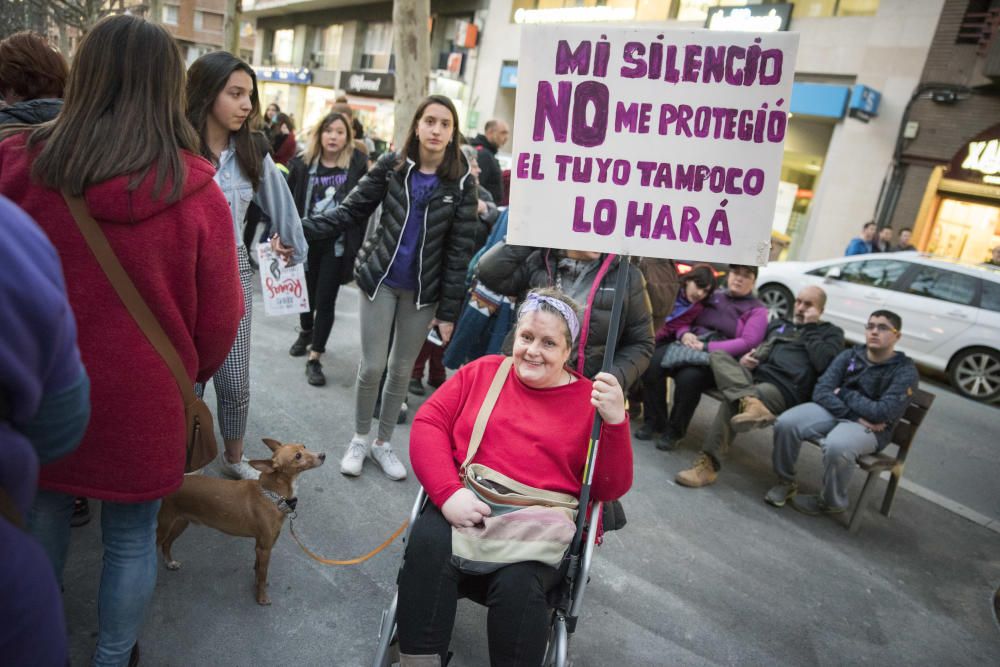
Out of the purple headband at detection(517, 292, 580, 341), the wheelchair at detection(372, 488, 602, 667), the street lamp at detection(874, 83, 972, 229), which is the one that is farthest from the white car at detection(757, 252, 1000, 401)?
the wheelchair at detection(372, 488, 602, 667)

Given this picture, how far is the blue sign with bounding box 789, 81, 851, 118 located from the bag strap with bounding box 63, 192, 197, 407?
15423 mm

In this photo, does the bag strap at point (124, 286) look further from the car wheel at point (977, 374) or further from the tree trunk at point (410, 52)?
the car wheel at point (977, 374)

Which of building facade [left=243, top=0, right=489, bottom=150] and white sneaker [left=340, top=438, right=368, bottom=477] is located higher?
building facade [left=243, top=0, right=489, bottom=150]

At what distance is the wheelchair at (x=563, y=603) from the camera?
2.12 metres

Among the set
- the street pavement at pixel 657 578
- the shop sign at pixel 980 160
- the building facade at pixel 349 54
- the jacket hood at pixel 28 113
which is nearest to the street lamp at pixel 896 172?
the shop sign at pixel 980 160

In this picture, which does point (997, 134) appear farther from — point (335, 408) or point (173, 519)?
point (173, 519)

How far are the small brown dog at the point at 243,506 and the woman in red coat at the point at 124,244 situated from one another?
648 mm

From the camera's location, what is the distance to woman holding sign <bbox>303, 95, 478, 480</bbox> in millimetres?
3559

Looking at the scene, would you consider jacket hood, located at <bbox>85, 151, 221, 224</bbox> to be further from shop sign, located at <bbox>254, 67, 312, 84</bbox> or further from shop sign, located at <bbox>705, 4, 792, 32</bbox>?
shop sign, located at <bbox>254, 67, 312, 84</bbox>

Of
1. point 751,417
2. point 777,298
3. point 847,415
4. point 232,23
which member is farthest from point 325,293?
point 232,23

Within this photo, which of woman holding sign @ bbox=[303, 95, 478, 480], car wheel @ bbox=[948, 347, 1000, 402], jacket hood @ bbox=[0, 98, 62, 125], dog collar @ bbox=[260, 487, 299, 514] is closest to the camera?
jacket hood @ bbox=[0, 98, 62, 125]

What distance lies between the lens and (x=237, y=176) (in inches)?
116

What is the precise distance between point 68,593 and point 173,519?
430 mm

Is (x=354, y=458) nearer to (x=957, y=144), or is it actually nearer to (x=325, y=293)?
(x=325, y=293)
